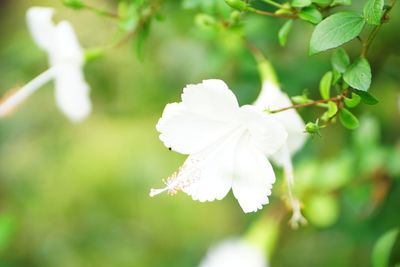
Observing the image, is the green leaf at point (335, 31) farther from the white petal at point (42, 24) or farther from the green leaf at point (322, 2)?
the white petal at point (42, 24)

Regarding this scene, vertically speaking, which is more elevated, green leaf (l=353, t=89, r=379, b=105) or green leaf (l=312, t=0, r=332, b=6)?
green leaf (l=312, t=0, r=332, b=6)

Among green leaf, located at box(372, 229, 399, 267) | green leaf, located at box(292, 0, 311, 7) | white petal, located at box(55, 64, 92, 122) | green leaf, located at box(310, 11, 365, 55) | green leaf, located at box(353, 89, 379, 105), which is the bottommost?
green leaf, located at box(372, 229, 399, 267)

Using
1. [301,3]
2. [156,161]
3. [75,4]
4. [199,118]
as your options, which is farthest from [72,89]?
[156,161]

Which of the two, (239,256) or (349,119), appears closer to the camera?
(349,119)

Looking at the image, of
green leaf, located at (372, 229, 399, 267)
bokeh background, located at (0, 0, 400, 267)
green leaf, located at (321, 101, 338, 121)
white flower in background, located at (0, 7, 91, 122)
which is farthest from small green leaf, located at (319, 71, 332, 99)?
white flower in background, located at (0, 7, 91, 122)

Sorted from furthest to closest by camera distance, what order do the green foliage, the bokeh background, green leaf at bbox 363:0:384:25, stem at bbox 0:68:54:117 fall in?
the bokeh background
stem at bbox 0:68:54:117
the green foliage
green leaf at bbox 363:0:384:25

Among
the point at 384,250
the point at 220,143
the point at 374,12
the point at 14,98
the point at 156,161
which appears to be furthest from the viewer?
the point at 156,161

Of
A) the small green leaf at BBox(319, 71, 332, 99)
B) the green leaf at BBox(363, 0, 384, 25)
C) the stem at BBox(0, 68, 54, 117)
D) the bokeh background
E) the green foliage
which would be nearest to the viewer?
the green leaf at BBox(363, 0, 384, 25)

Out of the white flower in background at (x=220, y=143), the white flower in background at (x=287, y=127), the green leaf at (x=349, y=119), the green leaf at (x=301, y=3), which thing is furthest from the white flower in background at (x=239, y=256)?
the green leaf at (x=301, y=3)

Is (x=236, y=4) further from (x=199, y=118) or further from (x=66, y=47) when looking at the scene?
(x=66, y=47)

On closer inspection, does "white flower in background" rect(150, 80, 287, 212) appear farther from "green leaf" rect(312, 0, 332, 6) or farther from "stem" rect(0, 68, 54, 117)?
"stem" rect(0, 68, 54, 117)
